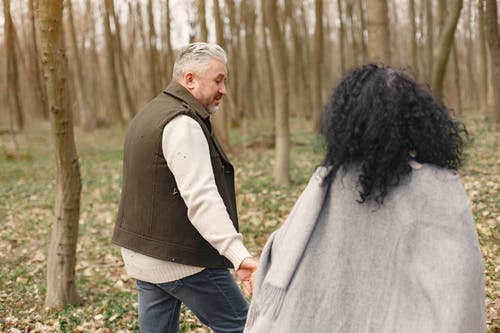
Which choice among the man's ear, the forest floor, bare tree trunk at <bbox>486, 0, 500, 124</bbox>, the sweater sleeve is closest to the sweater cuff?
the sweater sleeve

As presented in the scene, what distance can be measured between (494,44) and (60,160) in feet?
47.1

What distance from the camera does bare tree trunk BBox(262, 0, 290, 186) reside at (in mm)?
10406

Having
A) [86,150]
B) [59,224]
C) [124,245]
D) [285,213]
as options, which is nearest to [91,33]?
[86,150]

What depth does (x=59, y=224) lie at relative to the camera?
558cm

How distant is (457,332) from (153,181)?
1.49 meters

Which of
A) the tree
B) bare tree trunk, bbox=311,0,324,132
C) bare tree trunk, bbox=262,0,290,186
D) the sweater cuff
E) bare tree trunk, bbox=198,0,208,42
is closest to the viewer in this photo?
the sweater cuff

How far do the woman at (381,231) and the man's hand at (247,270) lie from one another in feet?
1.24

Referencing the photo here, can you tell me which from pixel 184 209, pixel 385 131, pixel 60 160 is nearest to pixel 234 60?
pixel 60 160

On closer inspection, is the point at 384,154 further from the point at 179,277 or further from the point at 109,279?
the point at 109,279

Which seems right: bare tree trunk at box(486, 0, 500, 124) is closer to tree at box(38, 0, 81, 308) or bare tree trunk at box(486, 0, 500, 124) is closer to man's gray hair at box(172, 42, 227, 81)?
tree at box(38, 0, 81, 308)

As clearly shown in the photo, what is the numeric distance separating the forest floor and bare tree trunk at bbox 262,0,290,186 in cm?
36

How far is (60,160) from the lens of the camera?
17.7 ft

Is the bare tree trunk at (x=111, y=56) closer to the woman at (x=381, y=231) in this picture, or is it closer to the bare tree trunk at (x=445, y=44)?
the bare tree trunk at (x=445, y=44)

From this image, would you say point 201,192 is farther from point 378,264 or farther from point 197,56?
point 378,264
